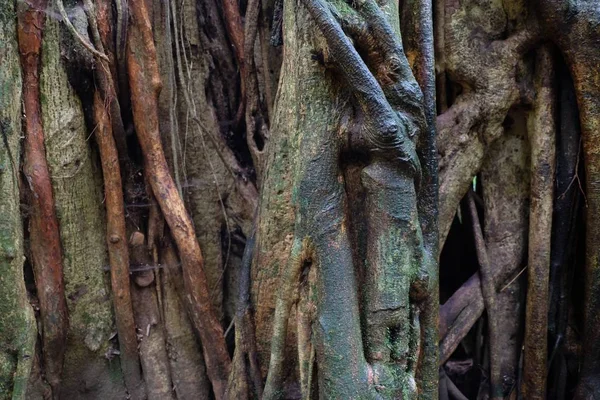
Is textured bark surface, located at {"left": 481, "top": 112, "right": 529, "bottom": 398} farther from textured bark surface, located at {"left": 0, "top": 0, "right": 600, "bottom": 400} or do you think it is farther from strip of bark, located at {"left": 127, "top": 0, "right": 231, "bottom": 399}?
strip of bark, located at {"left": 127, "top": 0, "right": 231, "bottom": 399}

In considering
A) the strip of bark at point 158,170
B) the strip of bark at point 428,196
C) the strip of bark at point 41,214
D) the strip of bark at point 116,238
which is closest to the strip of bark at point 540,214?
the strip of bark at point 428,196

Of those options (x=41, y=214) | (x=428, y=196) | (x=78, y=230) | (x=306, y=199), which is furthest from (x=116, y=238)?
(x=428, y=196)

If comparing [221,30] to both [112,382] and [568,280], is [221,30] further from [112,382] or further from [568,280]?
[568,280]

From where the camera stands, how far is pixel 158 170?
230 centimetres

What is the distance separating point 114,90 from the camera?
7.39 ft

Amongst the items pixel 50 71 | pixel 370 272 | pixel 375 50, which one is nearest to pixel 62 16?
pixel 50 71

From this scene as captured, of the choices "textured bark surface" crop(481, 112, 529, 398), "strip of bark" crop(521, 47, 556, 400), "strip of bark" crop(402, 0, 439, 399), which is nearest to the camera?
"strip of bark" crop(402, 0, 439, 399)

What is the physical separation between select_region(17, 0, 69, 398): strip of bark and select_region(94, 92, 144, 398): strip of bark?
21 cm

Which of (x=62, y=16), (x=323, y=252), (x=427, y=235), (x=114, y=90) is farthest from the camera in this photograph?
(x=114, y=90)

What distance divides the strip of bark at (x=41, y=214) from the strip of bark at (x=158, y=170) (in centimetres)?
37

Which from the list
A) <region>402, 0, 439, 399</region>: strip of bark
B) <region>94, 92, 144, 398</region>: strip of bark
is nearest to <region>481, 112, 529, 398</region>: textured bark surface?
<region>402, 0, 439, 399</region>: strip of bark

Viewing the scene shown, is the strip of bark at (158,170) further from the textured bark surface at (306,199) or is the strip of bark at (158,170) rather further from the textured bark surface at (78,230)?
the textured bark surface at (78,230)

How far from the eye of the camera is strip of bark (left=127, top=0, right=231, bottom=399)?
2.27 meters

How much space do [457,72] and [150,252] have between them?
158 cm
